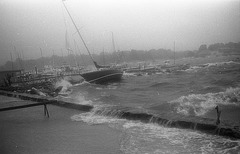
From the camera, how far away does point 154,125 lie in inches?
290

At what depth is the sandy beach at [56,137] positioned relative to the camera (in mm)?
5480

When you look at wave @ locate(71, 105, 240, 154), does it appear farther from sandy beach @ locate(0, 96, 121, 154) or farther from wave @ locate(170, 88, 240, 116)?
wave @ locate(170, 88, 240, 116)

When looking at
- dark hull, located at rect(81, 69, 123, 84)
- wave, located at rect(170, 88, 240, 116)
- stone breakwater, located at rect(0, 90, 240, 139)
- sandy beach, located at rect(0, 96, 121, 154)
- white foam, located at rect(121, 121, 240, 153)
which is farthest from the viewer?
dark hull, located at rect(81, 69, 123, 84)

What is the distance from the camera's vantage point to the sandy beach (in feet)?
18.0

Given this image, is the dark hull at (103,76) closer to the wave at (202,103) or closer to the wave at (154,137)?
the wave at (202,103)

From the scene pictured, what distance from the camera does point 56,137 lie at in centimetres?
647

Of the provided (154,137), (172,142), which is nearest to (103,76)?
(154,137)

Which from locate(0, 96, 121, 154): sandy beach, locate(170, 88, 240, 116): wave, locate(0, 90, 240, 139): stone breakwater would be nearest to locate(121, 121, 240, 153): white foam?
locate(0, 90, 240, 139): stone breakwater

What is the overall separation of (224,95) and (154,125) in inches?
414

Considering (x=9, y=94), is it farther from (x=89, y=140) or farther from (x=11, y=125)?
(x=89, y=140)

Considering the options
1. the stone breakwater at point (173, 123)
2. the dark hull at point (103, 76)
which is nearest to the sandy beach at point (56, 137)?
the stone breakwater at point (173, 123)

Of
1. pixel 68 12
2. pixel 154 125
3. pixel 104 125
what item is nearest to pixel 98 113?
pixel 104 125

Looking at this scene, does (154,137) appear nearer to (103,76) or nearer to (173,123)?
(173,123)

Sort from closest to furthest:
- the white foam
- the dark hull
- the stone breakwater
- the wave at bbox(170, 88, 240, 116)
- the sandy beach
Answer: the white foam, the sandy beach, the stone breakwater, the wave at bbox(170, 88, 240, 116), the dark hull
